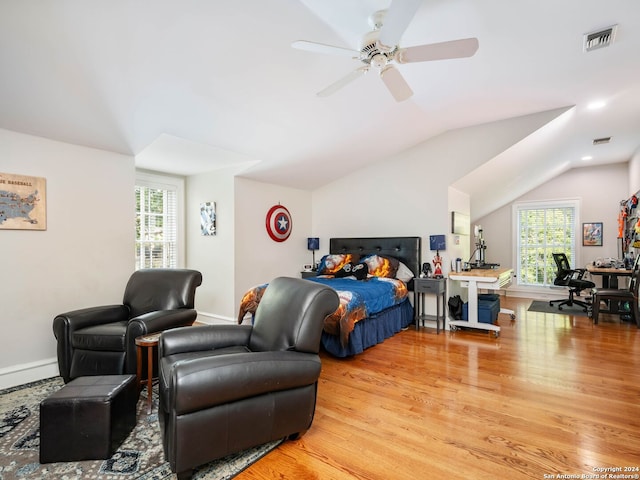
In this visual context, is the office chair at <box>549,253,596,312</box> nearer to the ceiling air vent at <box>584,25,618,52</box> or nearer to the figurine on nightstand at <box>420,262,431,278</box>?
the figurine on nightstand at <box>420,262,431,278</box>

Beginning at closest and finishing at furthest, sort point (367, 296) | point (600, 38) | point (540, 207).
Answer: point (600, 38) → point (367, 296) → point (540, 207)

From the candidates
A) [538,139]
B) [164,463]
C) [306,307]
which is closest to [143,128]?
[306,307]

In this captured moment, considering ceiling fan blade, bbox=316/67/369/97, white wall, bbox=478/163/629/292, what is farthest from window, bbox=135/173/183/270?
white wall, bbox=478/163/629/292

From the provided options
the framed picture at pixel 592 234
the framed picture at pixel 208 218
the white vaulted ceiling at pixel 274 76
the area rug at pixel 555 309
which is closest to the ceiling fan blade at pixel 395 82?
the white vaulted ceiling at pixel 274 76

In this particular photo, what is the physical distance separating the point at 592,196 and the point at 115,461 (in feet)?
26.8

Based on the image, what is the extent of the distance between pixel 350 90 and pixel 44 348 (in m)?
3.69

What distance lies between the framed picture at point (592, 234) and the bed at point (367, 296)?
13.7 feet

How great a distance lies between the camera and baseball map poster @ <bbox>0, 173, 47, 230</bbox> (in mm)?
2740

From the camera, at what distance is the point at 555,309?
5.71 m

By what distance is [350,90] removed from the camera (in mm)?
3139

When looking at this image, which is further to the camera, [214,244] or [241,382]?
[214,244]

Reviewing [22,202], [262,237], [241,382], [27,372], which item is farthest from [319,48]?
[27,372]

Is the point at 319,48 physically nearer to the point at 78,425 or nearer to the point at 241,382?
the point at 241,382

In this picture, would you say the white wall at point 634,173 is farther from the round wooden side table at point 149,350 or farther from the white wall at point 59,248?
the white wall at point 59,248
